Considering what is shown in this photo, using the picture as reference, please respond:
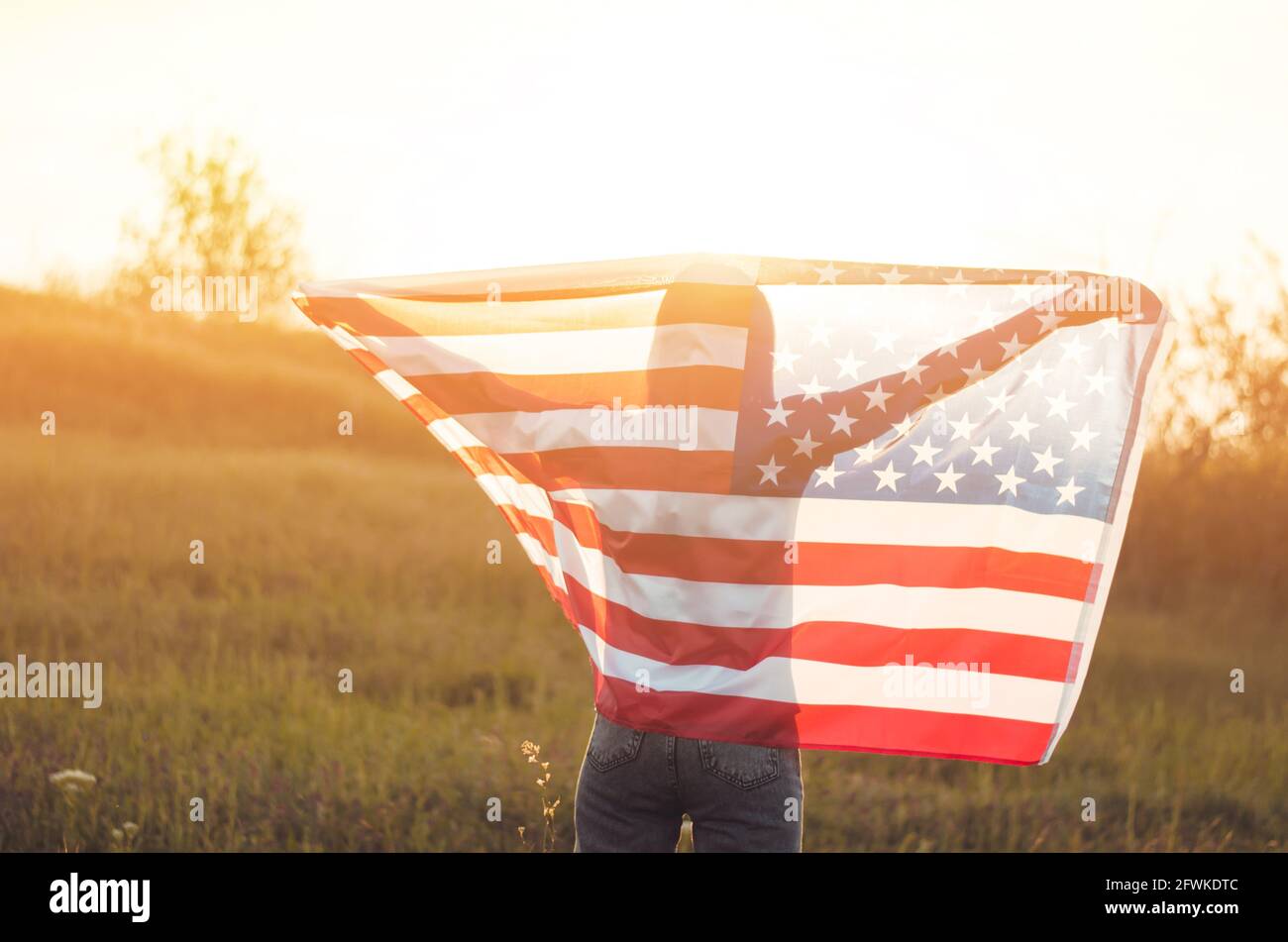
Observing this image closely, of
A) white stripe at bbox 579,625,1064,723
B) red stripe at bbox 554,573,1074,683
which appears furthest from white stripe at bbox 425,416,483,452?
white stripe at bbox 579,625,1064,723

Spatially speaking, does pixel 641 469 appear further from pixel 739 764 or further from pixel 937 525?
pixel 937 525

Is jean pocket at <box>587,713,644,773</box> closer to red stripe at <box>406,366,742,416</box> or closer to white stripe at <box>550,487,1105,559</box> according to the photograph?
white stripe at <box>550,487,1105,559</box>

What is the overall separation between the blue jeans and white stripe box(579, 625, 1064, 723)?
0.53 meters

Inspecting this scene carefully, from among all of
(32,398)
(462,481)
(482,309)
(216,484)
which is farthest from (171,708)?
(32,398)

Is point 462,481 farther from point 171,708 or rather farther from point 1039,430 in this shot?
point 1039,430

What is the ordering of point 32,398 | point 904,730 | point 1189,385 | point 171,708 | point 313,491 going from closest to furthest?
point 904,730 < point 171,708 < point 313,491 < point 1189,385 < point 32,398

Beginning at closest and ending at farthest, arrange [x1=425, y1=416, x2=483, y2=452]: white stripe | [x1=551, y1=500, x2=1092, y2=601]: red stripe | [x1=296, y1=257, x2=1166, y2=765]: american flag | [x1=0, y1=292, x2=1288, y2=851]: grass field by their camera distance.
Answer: [x1=296, y1=257, x2=1166, y2=765]: american flag
[x1=551, y1=500, x2=1092, y2=601]: red stripe
[x1=425, y1=416, x2=483, y2=452]: white stripe
[x1=0, y1=292, x2=1288, y2=851]: grass field

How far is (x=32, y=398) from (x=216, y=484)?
219 inches

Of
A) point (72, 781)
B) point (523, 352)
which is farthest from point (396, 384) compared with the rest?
point (72, 781)

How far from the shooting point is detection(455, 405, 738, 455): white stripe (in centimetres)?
331

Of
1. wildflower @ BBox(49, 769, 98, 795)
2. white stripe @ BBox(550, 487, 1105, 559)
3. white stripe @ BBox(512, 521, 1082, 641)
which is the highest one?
white stripe @ BBox(550, 487, 1105, 559)

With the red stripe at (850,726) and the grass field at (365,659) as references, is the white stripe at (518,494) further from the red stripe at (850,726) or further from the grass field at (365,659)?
the grass field at (365,659)

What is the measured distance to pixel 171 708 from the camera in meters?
7.70

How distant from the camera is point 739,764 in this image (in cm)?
295
